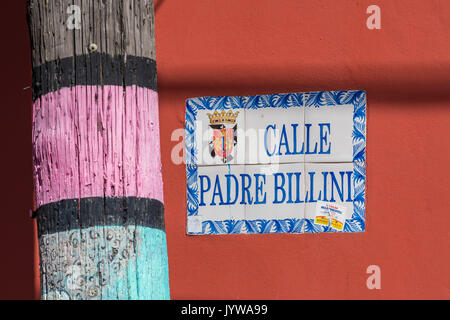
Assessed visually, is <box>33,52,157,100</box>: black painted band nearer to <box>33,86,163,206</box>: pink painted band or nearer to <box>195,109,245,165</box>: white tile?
<box>33,86,163,206</box>: pink painted band

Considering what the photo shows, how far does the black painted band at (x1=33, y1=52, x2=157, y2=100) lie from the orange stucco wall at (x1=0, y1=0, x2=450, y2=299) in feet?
8.65

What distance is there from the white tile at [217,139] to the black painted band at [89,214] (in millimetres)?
2625

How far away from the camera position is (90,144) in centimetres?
169

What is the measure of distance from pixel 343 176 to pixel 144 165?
9.16 feet

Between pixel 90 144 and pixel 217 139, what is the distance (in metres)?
2.72

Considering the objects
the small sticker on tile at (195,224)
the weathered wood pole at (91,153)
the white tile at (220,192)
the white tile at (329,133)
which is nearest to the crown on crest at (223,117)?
the white tile at (220,192)

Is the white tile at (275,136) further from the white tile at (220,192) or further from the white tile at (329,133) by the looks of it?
the white tile at (220,192)

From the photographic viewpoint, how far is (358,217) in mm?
4305

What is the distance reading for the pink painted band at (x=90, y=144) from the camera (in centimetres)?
169

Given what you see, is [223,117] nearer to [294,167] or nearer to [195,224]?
[294,167]

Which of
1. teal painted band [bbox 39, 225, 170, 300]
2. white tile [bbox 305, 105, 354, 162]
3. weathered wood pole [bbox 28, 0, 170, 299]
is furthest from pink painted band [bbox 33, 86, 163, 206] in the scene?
white tile [bbox 305, 105, 354, 162]

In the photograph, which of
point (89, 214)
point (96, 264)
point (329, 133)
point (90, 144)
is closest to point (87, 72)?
point (90, 144)
